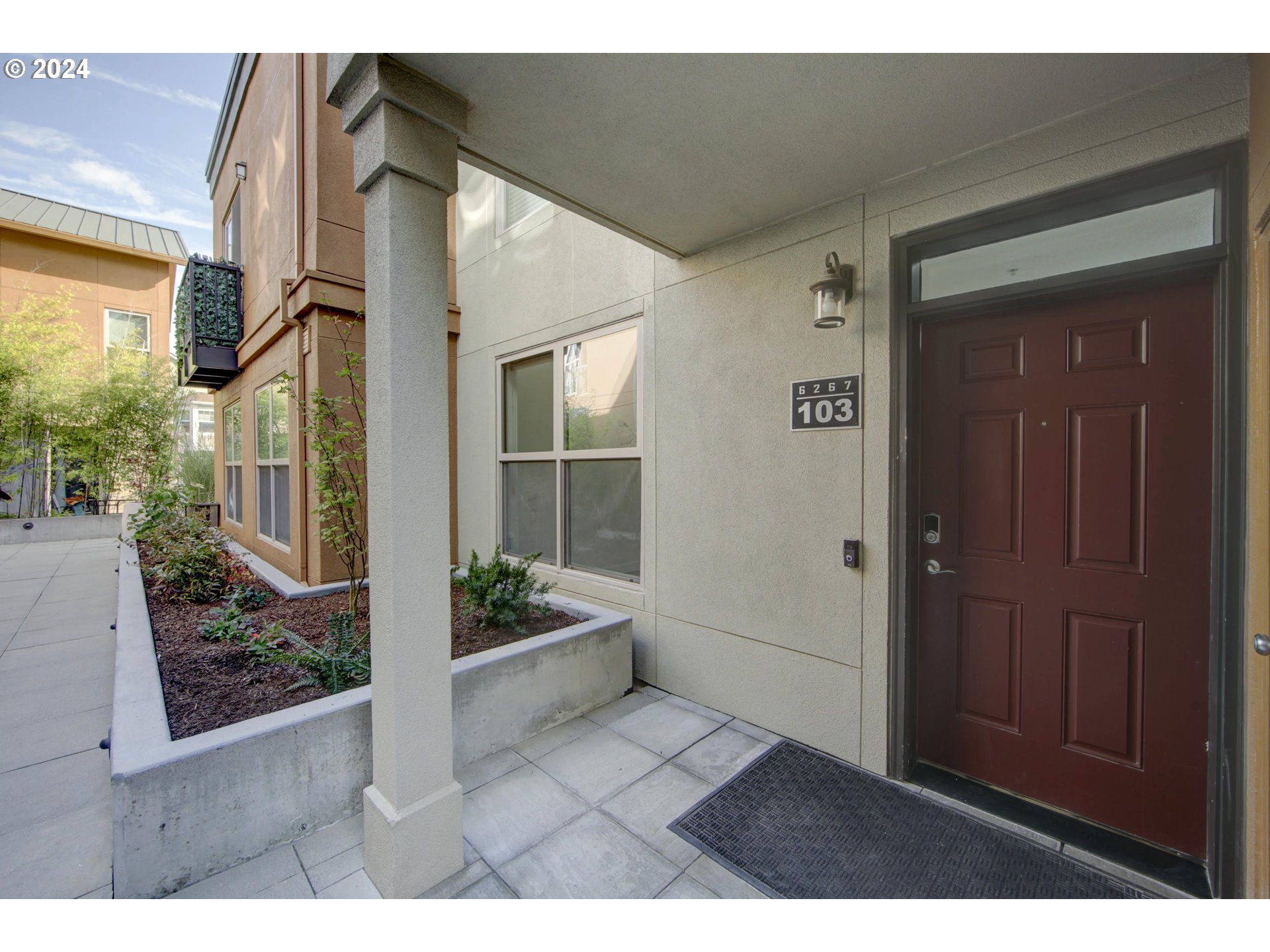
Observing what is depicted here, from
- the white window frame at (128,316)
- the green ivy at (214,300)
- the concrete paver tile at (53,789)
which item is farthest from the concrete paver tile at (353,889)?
the white window frame at (128,316)

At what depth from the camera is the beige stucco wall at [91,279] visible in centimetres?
1102

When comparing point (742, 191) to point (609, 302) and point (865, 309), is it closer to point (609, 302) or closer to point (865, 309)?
point (865, 309)

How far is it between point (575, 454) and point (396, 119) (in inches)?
96.5

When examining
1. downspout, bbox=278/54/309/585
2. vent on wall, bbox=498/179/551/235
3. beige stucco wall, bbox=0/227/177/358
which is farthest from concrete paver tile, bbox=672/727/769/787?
beige stucco wall, bbox=0/227/177/358

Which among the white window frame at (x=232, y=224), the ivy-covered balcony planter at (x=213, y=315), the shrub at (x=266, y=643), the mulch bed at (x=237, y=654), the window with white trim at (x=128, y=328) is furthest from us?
the window with white trim at (x=128, y=328)

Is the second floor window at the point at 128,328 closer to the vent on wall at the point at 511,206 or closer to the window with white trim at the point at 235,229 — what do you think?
the window with white trim at the point at 235,229

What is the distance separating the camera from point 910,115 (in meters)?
1.89

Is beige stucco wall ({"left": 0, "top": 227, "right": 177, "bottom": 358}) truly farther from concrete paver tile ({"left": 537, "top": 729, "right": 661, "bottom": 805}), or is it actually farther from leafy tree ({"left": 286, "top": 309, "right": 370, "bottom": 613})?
concrete paver tile ({"left": 537, "top": 729, "right": 661, "bottom": 805})

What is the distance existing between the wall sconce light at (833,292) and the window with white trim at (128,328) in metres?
15.0

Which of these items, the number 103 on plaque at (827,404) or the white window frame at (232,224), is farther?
the white window frame at (232,224)

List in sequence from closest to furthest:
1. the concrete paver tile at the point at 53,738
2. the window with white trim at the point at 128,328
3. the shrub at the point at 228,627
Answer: the concrete paver tile at the point at 53,738 < the shrub at the point at 228,627 < the window with white trim at the point at 128,328

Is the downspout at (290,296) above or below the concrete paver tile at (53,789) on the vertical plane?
above

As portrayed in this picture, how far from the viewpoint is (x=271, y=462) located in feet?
18.0
